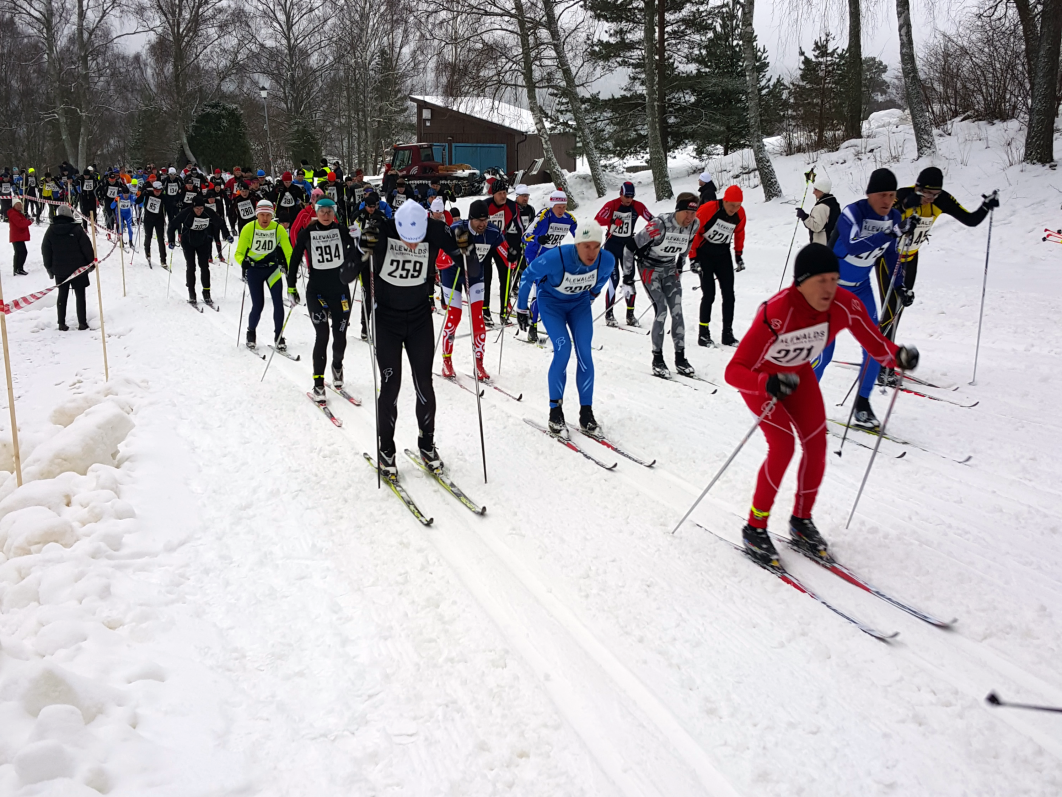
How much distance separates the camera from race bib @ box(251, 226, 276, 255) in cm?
937

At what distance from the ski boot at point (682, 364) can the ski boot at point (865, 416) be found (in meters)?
2.08

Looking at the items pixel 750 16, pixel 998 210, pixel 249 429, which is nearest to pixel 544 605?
pixel 249 429

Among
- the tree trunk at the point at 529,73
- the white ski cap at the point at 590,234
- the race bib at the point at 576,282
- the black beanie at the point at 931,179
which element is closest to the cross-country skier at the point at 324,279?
the race bib at the point at 576,282

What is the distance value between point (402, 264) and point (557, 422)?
6.76 feet

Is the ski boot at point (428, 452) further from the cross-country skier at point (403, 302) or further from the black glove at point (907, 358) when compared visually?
the black glove at point (907, 358)

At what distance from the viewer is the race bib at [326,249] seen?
7.57 m

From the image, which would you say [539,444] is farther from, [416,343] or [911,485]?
[911,485]

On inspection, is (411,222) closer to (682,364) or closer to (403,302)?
(403,302)

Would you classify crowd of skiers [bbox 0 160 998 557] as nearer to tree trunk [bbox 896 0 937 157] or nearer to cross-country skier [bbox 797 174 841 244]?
cross-country skier [bbox 797 174 841 244]

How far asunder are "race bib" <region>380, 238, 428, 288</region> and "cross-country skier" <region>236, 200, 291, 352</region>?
4.33 m

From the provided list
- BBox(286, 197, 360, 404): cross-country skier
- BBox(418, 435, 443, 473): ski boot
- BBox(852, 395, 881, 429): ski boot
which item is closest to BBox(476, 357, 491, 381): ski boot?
BBox(286, 197, 360, 404): cross-country skier

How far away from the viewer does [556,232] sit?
398 inches

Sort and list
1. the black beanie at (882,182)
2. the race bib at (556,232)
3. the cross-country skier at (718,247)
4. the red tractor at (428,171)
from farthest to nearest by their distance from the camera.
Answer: the red tractor at (428,171) → the race bib at (556,232) → the cross-country skier at (718,247) → the black beanie at (882,182)

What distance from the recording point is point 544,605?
3682 millimetres
